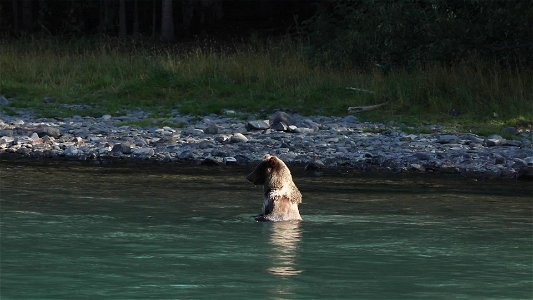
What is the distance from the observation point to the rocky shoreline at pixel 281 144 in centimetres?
1786

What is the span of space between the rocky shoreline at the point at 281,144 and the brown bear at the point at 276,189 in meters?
5.16

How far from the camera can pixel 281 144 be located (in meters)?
19.6

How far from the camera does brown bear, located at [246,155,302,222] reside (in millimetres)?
12086

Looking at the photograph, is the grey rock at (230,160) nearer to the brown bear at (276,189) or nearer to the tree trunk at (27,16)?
the brown bear at (276,189)

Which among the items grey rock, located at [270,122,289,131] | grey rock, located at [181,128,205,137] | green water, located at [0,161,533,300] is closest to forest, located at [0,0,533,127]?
grey rock, located at [270,122,289,131]

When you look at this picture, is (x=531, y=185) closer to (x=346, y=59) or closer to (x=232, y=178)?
(x=232, y=178)

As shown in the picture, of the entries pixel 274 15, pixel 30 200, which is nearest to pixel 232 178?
pixel 30 200

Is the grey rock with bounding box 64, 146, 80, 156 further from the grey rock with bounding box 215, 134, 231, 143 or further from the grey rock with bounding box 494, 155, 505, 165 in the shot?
the grey rock with bounding box 494, 155, 505, 165

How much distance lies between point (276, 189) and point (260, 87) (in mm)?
12890

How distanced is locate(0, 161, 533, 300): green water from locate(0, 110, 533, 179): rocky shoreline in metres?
1.37

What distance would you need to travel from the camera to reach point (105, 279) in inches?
365

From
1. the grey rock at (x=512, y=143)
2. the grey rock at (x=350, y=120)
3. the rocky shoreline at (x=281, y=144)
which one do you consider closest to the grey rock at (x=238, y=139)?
the rocky shoreline at (x=281, y=144)

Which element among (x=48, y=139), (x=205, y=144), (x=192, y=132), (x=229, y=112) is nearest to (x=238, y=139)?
(x=205, y=144)

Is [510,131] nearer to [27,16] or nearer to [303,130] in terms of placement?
[303,130]
